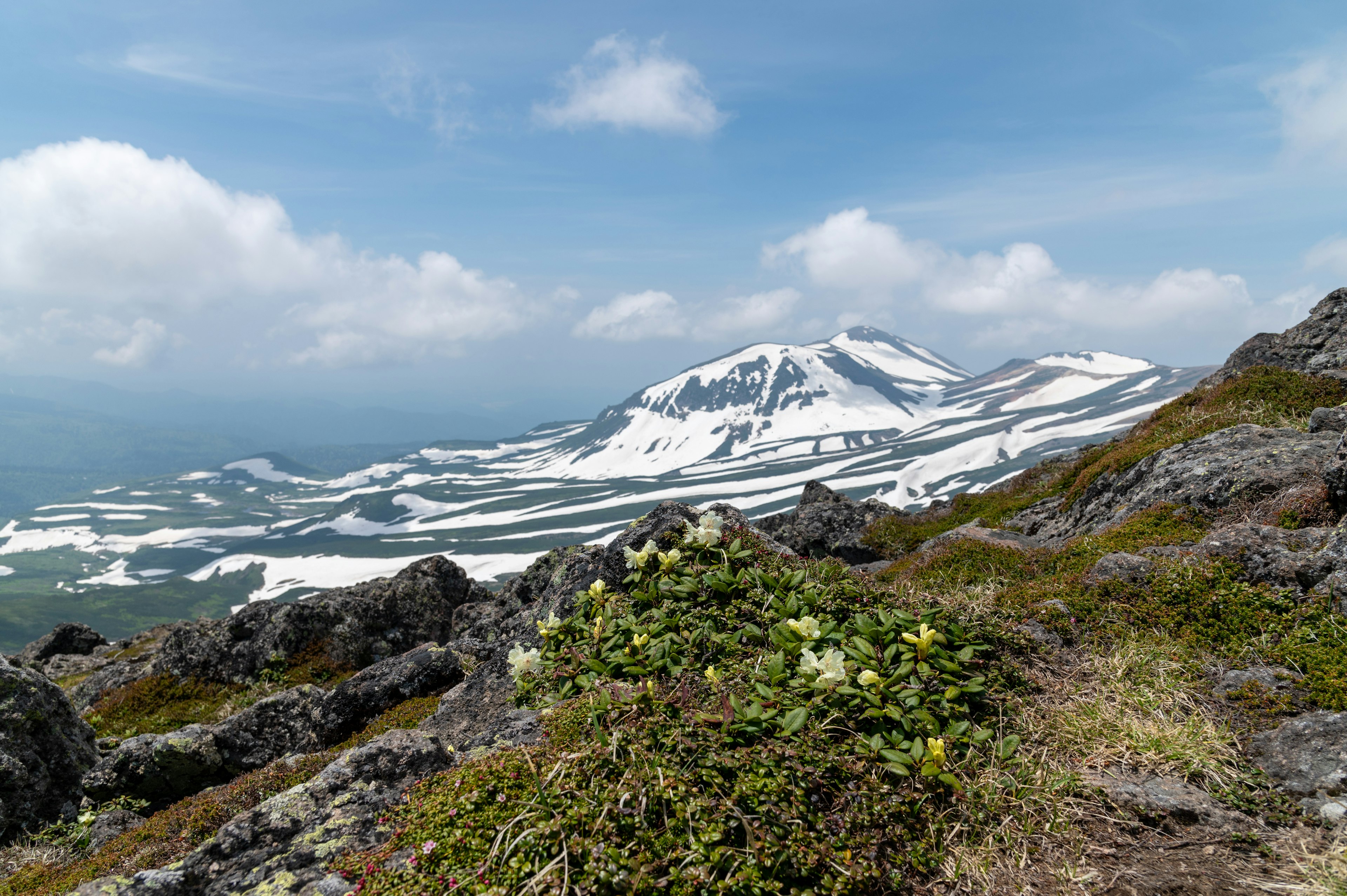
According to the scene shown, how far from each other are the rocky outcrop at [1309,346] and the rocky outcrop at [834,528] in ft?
46.6

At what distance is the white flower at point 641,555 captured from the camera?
300 inches

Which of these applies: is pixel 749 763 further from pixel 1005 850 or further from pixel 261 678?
pixel 261 678

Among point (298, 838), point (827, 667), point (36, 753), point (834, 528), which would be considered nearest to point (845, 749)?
point (827, 667)

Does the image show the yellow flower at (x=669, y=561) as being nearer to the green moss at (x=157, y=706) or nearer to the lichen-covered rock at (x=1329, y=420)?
the lichen-covered rock at (x=1329, y=420)

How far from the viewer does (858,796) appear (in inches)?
172

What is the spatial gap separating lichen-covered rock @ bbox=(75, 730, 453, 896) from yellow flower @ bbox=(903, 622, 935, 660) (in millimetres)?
4635

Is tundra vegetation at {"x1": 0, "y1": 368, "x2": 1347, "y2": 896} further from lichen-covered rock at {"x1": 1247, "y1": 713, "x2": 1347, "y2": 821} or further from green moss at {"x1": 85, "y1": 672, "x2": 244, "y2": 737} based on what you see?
green moss at {"x1": 85, "y1": 672, "x2": 244, "y2": 737}

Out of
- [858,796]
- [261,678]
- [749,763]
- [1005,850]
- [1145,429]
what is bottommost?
[261,678]

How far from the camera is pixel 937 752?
15.1 ft

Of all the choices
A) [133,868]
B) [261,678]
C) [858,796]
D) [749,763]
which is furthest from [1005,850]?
[261,678]

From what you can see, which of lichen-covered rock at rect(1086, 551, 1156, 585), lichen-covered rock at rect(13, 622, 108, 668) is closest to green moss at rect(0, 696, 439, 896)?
lichen-covered rock at rect(1086, 551, 1156, 585)

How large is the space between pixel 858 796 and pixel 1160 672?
4.23 metres

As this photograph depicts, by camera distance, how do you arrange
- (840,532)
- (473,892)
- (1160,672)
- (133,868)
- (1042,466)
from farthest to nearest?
1. (1042,466)
2. (840,532)
3. (1160,672)
4. (133,868)
5. (473,892)

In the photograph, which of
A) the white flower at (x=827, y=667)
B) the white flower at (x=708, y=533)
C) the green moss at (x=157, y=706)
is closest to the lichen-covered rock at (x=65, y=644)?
the green moss at (x=157, y=706)
